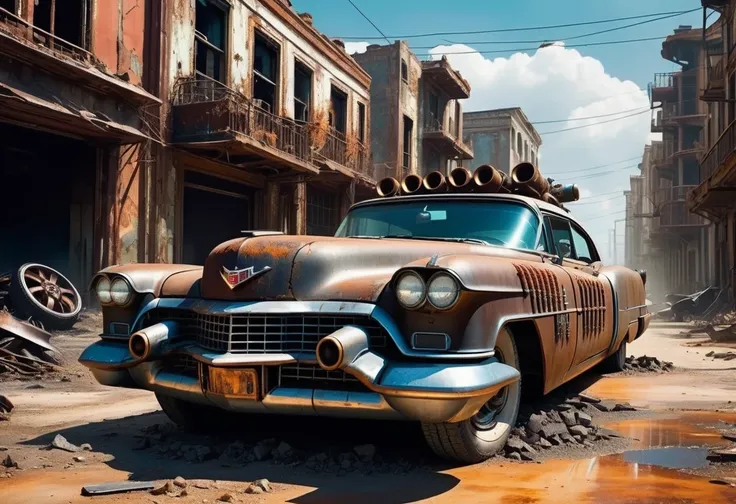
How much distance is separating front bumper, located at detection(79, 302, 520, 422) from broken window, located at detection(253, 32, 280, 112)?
14037 millimetres

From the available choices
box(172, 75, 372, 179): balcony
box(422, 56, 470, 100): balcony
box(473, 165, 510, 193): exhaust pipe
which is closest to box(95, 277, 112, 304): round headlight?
box(473, 165, 510, 193): exhaust pipe

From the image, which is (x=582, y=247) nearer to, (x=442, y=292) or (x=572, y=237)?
(x=572, y=237)

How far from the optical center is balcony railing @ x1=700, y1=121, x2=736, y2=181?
1823 cm

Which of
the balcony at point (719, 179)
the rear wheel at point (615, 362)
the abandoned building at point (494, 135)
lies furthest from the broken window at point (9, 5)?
the abandoned building at point (494, 135)

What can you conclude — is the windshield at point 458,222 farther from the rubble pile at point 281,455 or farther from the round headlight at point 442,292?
the rubble pile at point 281,455

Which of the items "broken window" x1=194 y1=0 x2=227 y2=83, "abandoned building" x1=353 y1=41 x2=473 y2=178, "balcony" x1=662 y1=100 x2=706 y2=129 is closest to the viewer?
"broken window" x1=194 y1=0 x2=227 y2=83

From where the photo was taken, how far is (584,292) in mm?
5055

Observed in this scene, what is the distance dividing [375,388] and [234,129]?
1118 cm

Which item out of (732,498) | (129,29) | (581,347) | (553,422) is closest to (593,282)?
(581,347)

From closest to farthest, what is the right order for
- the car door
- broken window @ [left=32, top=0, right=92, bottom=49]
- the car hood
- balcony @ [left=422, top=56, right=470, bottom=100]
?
the car hood, the car door, broken window @ [left=32, top=0, right=92, bottom=49], balcony @ [left=422, top=56, right=470, bottom=100]

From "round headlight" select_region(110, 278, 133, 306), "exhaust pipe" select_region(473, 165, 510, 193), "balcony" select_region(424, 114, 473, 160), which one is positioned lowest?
"round headlight" select_region(110, 278, 133, 306)

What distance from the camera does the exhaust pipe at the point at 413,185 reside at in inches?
221

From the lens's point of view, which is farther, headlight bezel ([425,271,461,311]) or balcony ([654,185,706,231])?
balcony ([654,185,706,231])

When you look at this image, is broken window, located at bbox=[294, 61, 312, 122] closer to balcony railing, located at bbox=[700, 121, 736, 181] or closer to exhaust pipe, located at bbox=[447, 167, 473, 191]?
balcony railing, located at bbox=[700, 121, 736, 181]
